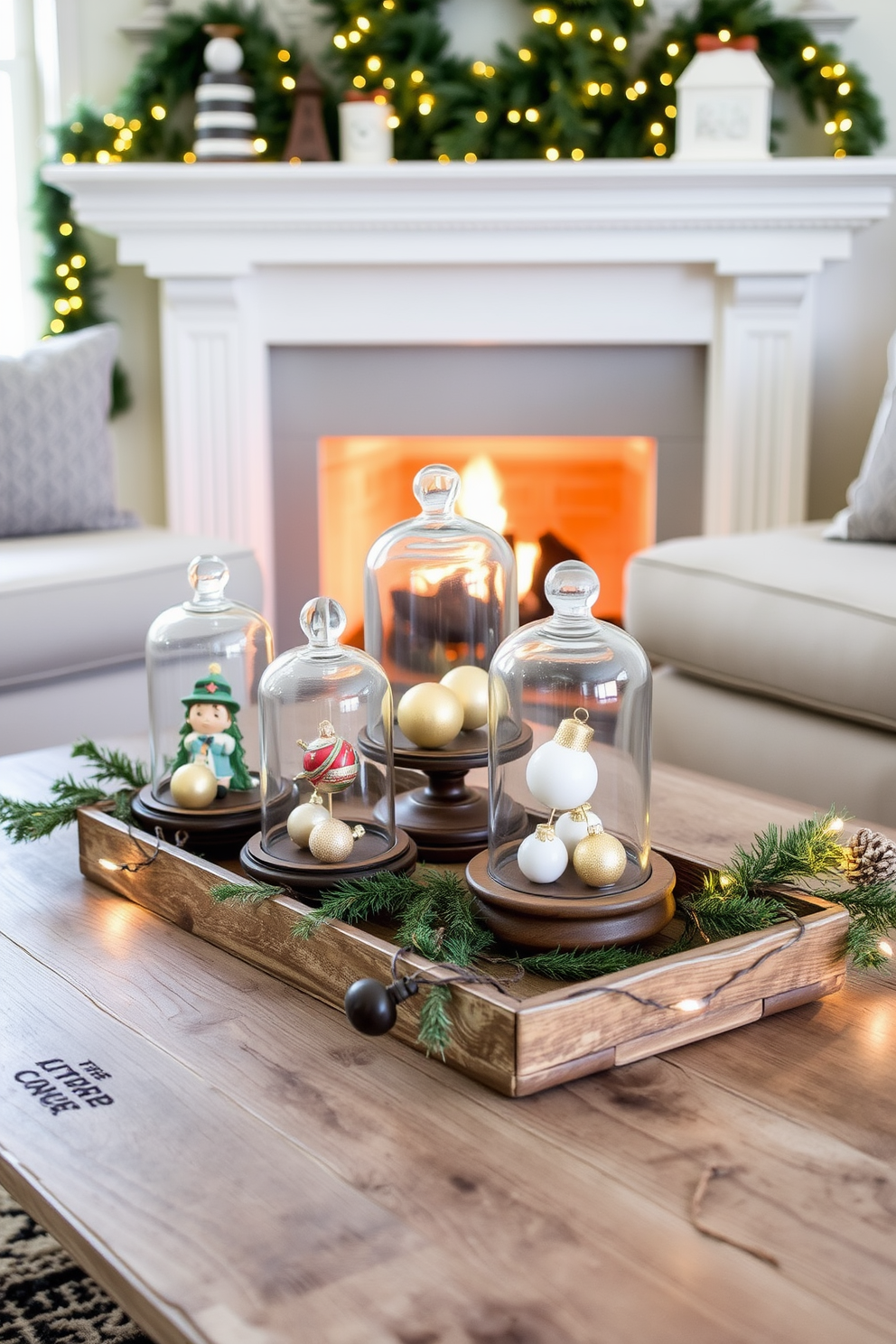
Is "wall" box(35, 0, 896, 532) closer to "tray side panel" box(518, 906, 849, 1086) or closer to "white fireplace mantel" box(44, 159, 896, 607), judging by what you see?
"white fireplace mantel" box(44, 159, 896, 607)

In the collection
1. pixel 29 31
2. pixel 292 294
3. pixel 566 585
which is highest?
pixel 29 31

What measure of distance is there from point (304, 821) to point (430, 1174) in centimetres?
36

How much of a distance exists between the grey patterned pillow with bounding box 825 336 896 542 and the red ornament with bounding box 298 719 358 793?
4.30ft

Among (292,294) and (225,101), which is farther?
(292,294)

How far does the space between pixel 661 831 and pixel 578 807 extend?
11.8 inches

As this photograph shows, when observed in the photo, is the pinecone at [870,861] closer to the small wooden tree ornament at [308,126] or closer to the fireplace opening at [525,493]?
the fireplace opening at [525,493]

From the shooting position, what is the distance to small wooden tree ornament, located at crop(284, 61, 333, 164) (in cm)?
278

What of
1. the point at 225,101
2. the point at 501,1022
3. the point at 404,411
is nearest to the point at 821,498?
the point at 404,411

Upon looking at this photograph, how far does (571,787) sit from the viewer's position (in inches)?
34.9

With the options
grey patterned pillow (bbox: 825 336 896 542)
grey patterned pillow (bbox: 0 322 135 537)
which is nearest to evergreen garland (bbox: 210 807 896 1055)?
grey patterned pillow (bbox: 825 336 896 542)

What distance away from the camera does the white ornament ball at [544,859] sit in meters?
0.87

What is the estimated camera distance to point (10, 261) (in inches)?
128

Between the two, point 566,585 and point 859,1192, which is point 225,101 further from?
point 859,1192

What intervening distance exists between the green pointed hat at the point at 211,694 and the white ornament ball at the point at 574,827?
37 centimetres
